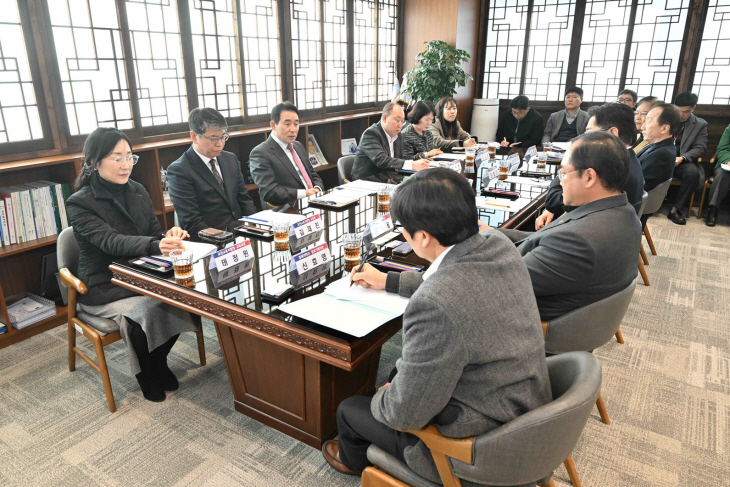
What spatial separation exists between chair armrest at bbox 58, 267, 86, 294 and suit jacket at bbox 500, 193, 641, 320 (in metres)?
1.86

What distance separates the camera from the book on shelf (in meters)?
2.83

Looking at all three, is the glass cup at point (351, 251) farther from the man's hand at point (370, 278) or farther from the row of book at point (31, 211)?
the row of book at point (31, 211)

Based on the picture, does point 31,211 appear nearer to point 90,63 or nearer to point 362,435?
point 90,63

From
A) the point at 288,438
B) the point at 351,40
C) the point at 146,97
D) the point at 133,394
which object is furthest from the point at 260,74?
the point at 288,438

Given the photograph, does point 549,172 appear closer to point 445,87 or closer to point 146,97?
point 445,87

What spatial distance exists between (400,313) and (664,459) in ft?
4.44

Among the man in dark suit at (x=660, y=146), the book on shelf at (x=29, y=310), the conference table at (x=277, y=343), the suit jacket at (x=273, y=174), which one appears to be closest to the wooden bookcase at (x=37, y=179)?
the book on shelf at (x=29, y=310)

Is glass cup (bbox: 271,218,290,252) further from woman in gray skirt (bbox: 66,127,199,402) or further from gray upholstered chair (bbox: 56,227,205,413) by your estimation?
gray upholstered chair (bbox: 56,227,205,413)

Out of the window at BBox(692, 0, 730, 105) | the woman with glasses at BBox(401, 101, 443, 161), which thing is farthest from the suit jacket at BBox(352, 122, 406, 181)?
the window at BBox(692, 0, 730, 105)

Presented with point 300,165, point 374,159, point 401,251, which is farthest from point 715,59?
point 401,251

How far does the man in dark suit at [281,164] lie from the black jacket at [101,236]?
102cm

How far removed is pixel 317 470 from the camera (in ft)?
6.14

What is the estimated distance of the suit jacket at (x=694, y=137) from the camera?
17.0ft

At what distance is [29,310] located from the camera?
290 cm
